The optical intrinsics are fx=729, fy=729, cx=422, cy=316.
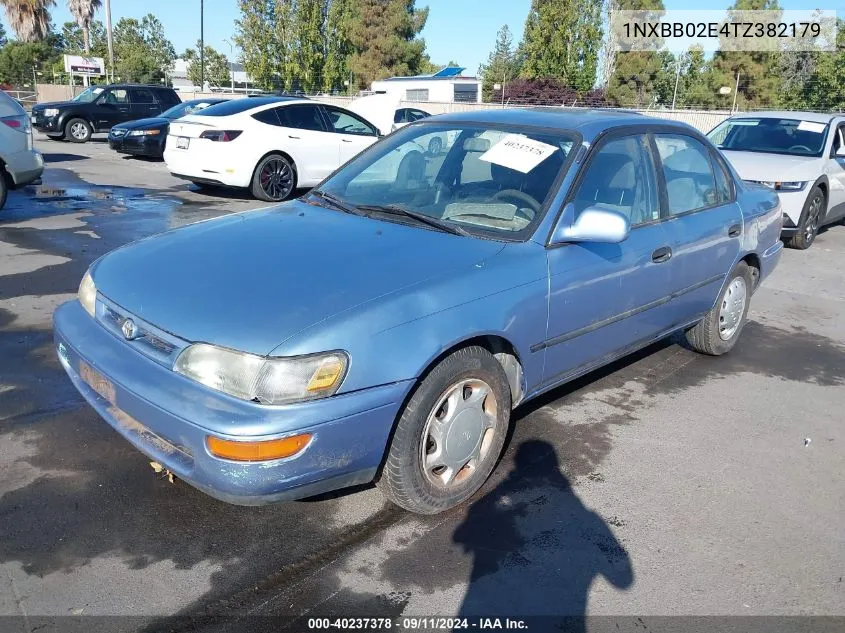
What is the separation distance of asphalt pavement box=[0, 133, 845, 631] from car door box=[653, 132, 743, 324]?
2.17 ft

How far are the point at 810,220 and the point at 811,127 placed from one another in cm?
151

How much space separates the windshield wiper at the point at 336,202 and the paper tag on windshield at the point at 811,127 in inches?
331

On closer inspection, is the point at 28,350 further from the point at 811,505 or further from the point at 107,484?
the point at 811,505

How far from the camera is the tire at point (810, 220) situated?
30.1ft

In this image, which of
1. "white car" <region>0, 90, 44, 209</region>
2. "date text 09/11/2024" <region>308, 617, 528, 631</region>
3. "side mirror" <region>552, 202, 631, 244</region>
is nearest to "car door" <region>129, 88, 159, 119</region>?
"white car" <region>0, 90, 44, 209</region>

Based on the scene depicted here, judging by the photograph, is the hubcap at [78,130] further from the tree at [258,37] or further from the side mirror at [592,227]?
the tree at [258,37]

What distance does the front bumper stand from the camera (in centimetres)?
249

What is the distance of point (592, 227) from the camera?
3369 mm

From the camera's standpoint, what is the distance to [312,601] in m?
2.58

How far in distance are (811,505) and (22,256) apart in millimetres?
6828

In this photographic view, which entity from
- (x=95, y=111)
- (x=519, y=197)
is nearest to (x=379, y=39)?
(x=95, y=111)

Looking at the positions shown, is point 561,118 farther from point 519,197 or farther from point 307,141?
point 307,141

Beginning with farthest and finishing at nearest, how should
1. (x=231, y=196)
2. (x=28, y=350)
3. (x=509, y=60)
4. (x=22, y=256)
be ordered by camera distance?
(x=509, y=60) < (x=231, y=196) < (x=22, y=256) < (x=28, y=350)

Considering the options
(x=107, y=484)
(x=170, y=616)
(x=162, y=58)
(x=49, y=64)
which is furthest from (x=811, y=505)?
(x=162, y=58)
